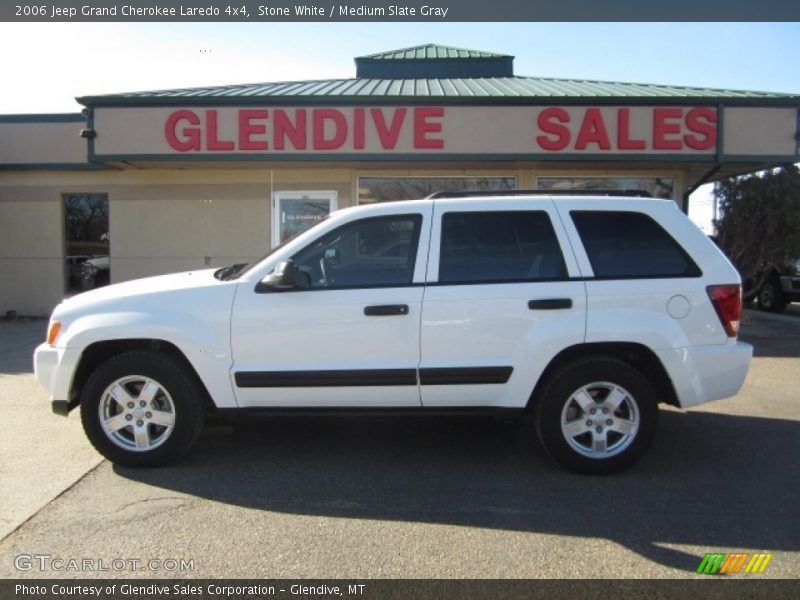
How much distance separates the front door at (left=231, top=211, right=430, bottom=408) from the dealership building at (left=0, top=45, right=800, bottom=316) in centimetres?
619

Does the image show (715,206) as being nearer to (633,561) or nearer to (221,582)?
(633,561)

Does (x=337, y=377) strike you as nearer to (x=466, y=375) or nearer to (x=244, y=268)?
(x=466, y=375)

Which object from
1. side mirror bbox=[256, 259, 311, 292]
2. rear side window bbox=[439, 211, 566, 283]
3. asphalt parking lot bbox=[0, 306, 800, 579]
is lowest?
asphalt parking lot bbox=[0, 306, 800, 579]

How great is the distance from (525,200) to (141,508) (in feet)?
10.6

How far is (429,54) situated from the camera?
48.4 ft

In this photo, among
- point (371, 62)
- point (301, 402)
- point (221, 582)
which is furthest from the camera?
point (371, 62)

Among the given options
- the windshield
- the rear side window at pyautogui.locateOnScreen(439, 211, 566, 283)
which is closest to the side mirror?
the windshield

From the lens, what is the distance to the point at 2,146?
1219 cm

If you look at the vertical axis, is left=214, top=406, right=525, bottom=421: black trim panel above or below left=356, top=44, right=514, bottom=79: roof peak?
below

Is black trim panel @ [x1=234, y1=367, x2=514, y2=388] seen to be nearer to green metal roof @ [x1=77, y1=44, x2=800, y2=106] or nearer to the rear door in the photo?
the rear door

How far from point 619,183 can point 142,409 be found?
950cm

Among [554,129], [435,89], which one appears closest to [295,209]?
[435,89]

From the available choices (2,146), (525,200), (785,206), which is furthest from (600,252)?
(785,206)

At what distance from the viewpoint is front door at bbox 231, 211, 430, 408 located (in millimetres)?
4383
